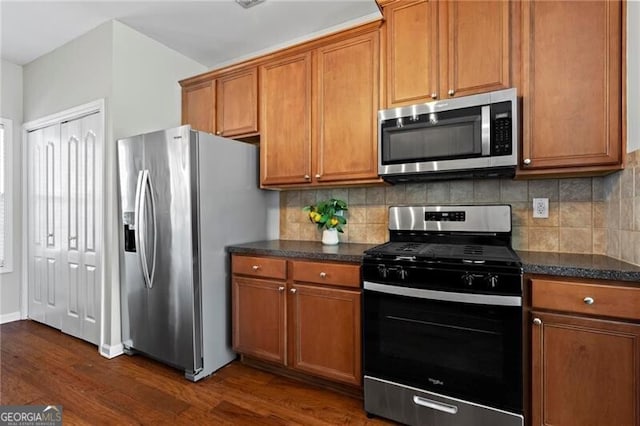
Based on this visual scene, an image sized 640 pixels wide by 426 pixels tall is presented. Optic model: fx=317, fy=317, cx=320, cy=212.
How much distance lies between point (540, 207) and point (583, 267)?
2.19ft

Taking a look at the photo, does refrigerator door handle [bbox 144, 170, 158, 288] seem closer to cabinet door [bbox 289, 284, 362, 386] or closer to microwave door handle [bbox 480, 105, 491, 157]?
cabinet door [bbox 289, 284, 362, 386]

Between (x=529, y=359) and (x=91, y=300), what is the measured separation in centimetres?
330

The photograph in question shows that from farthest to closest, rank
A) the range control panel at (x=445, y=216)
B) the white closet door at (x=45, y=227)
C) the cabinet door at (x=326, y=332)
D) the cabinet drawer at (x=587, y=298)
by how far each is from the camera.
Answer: the white closet door at (x=45, y=227), the range control panel at (x=445, y=216), the cabinet door at (x=326, y=332), the cabinet drawer at (x=587, y=298)

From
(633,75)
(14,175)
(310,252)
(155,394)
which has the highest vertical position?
(633,75)

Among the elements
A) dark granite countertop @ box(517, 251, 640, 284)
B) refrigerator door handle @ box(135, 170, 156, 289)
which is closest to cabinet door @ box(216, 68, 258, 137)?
refrigerator door handle @ box(135, 170, 156, 289)

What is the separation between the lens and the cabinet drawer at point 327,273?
1.96 m

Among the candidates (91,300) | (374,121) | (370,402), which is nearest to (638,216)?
(374,121)

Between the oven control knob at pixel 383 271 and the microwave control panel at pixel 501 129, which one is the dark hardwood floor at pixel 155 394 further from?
the microwave control panel at pixel 501 129

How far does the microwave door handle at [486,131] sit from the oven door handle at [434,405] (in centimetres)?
136

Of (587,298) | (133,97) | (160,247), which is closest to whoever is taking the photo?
(587,298)

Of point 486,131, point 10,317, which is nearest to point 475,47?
point 486,131

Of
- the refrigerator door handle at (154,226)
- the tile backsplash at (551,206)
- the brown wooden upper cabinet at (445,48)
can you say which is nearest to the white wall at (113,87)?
the refrigerator door handle at (154,226)

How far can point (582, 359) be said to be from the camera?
1438 millimetres

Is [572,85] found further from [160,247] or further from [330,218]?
[160,247]
